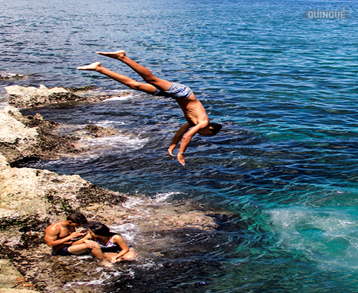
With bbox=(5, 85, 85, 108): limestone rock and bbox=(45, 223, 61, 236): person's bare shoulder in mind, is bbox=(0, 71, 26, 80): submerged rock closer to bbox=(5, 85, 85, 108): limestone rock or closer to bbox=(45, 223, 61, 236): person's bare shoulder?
bbox=(5, 85, 85, 108): limestone rock

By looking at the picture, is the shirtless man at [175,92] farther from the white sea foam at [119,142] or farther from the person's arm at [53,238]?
the white sea foam at [119,142]

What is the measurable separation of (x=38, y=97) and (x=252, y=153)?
12.0m

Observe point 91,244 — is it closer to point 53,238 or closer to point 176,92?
point 53,238

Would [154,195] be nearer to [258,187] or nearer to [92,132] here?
[258,187]

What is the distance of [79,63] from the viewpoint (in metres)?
29.7

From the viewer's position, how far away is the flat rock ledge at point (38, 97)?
1883 cm

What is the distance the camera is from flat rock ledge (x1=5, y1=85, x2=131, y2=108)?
18.8 m

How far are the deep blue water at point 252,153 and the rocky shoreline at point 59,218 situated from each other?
871 millimetres

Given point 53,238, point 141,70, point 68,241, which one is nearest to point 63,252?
point 68,241

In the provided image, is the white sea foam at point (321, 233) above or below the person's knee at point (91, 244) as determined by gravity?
below

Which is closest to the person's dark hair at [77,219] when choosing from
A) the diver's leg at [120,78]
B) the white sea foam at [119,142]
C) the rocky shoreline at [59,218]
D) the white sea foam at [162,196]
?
the rocky shoreline at [59,218]

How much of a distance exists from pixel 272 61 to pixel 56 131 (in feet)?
63.6

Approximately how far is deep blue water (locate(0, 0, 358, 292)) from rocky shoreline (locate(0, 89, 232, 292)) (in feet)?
2.86

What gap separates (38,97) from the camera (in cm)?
1952
